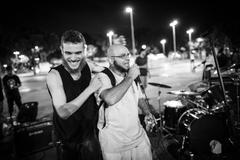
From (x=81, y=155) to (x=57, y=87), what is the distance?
836 mm

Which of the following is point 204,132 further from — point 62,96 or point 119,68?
point 62,96

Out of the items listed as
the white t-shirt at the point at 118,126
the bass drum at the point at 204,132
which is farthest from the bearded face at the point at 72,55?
the bass drum at the point at 204,132

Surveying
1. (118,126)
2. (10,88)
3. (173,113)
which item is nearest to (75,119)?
(118,126)

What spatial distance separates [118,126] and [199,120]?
251 cm

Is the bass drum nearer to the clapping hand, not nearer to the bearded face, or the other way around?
the clapping hand

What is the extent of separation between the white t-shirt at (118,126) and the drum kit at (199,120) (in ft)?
7.50

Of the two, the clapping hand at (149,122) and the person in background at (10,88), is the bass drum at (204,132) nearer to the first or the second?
the clapping hand at (149,122)

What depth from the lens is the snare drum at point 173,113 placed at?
538cm

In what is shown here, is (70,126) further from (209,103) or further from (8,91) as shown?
(8,91)

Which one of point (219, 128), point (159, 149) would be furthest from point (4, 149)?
point (219, 128)

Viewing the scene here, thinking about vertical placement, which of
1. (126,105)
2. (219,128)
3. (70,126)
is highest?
(126,105)

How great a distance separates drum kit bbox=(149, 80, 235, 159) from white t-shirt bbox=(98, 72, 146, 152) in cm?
228

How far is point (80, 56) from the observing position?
2.44 m

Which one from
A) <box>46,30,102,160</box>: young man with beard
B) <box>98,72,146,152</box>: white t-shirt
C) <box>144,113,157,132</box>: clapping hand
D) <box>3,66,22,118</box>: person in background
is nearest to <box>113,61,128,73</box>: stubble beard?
<box>98,72,146,152</box>: white t-shirt
